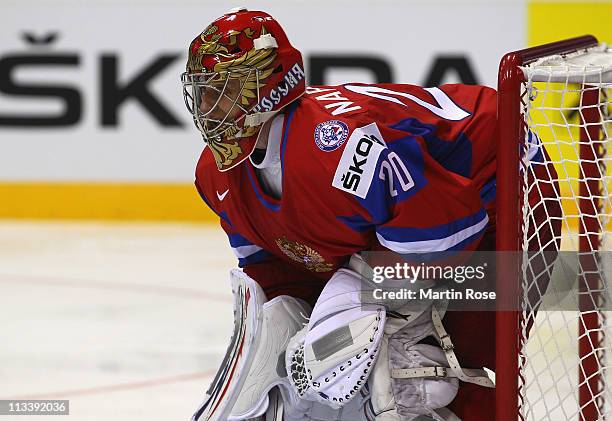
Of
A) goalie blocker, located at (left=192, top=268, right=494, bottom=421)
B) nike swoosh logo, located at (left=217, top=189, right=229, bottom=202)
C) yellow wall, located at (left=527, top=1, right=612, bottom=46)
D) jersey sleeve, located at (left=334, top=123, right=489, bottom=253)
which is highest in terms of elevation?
jersey sleeve, located at (left=334, top=123, right=489, bottom=253)

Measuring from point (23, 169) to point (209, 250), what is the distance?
166cm

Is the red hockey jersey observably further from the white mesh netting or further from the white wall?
the white wall

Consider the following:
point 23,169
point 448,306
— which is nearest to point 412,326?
point 448,306

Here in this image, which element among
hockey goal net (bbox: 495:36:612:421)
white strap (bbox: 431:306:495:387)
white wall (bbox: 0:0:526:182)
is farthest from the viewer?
white wall (bbox: 0:0:526:182)

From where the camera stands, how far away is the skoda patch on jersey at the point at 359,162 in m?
2.12

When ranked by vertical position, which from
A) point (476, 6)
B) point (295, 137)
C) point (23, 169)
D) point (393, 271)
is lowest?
point (23, 169)

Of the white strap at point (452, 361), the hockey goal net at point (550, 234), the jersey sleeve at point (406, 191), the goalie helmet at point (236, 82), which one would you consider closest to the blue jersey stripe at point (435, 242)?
the jersey sleeve at point (406, 191)

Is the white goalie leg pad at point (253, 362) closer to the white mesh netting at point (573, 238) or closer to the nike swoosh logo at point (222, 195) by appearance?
the nike swoosh logo at point (222, 195)

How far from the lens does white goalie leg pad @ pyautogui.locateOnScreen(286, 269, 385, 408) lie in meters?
2.23

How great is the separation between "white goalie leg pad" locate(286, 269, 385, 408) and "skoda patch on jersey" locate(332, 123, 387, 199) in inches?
9.2

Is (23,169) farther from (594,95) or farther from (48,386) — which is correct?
(594,95)

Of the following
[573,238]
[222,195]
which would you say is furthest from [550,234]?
[222,195]

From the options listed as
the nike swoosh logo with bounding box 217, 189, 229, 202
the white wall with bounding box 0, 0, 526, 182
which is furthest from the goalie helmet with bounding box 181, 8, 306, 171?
the white wall with bounding box 0, 0, 526, 182

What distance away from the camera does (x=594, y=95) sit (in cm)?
264
